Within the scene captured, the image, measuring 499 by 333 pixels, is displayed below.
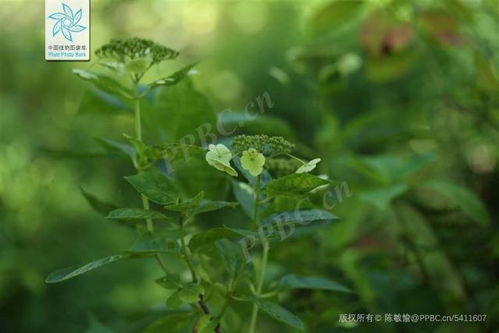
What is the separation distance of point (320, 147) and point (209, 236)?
49cm

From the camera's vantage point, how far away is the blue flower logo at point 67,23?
64cm

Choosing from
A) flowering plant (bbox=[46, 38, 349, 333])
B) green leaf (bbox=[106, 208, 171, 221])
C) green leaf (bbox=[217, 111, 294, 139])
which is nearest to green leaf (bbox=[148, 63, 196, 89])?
flowering plant (bbox=[46, 38, 349, 333])

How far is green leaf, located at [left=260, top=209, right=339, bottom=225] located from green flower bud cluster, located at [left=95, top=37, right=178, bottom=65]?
0.14 metres

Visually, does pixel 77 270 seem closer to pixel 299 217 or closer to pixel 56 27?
pixel 299 217

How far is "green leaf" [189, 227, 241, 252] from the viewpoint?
1.50 feet

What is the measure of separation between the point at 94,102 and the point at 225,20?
1058 millimetres

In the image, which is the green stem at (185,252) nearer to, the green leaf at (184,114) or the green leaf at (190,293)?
the green leaf at (190,293)

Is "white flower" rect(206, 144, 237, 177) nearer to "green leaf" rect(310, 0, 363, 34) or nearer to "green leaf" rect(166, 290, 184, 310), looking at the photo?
"green leaf" rect(166, 290, 184, 310)

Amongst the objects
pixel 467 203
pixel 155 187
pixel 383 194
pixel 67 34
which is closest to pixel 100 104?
pixel 67 34

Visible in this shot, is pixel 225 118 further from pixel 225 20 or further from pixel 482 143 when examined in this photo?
pixel 225 20

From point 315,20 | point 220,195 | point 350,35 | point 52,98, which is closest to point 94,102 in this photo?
point 220,195

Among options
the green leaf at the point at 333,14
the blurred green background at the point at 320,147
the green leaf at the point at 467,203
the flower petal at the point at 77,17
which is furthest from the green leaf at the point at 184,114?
the green leaf at the point at 333,14

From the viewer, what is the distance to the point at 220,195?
0.61m

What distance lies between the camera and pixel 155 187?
0.46 metres
